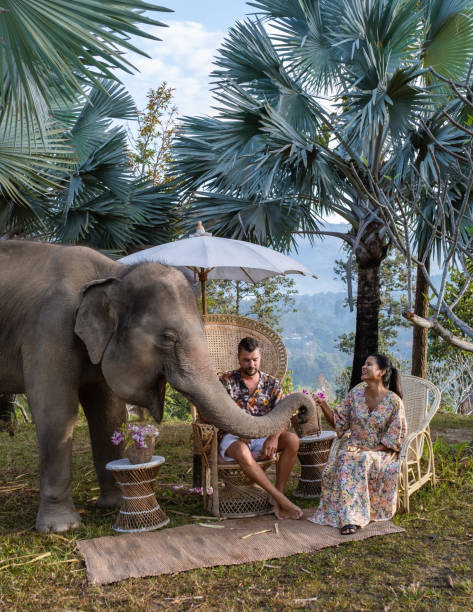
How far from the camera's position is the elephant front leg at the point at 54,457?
158 inches

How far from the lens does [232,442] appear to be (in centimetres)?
430

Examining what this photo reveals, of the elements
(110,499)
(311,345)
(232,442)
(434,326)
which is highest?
(434,326)

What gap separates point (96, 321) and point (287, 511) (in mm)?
1829

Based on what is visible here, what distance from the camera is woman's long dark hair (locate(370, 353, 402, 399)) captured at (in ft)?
14.2

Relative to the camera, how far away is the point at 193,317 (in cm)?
390

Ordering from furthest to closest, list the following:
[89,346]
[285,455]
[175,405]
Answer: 1. [175,405]
2. [285,455]
3. [89,346]

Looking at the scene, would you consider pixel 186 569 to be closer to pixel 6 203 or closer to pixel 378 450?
pixel 378 450

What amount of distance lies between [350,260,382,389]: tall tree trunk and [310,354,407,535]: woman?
12.2 feet

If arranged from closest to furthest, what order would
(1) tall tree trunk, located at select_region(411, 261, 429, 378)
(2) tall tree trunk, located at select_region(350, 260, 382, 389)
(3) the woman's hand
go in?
(3) the woman's hand → (2) tall tree trunk, located at select_region(350, 260, 382, 389) → (1) tall tree trunk, located at select_region(411, 261, 429, 378)

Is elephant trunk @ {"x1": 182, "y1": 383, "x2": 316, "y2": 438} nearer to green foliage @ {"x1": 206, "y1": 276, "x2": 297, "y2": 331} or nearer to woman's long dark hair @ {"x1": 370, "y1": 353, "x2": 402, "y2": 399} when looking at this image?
woman's long dark hair @ {"x1": 370, "y1": 353, "x2": 402, "y2": 399}

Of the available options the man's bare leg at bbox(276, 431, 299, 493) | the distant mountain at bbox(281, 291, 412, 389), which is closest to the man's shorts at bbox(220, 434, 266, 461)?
the man's bare leg at bbox(276, 431, 299, 493)

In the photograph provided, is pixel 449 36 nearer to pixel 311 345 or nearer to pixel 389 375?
pixel 389 375

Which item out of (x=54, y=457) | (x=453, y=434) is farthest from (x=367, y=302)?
(x=54, y=457)

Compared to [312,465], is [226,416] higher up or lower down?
higher up
